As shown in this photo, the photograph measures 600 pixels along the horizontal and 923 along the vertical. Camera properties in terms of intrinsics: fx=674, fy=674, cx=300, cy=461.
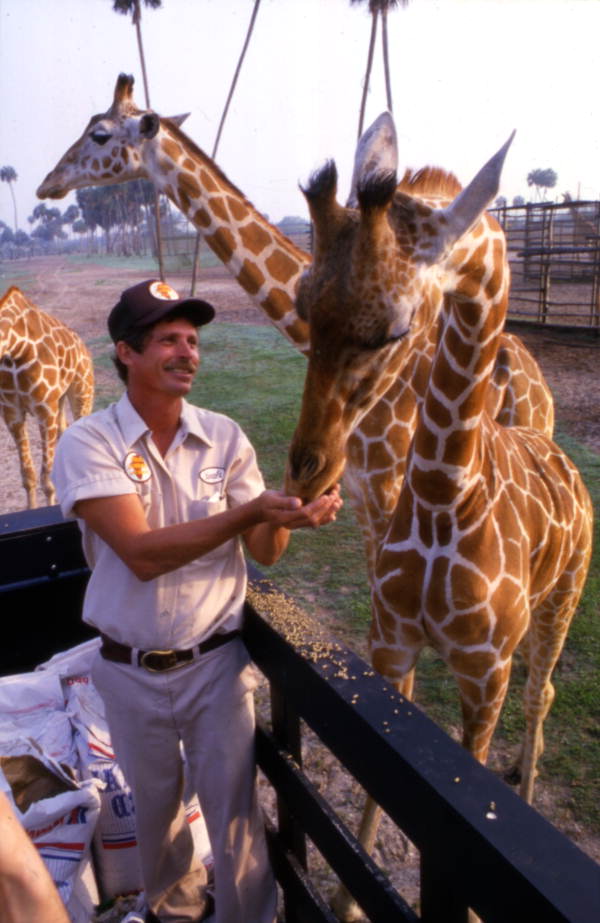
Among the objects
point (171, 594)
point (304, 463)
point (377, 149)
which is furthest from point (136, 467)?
point (377, 149)

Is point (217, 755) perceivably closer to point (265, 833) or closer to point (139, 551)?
point (265, 833)

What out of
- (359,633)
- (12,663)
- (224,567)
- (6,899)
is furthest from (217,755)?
(359,633)

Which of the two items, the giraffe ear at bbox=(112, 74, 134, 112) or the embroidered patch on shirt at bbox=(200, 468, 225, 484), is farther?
the giraffe ear at bbox=(112, 74, 134, 112)

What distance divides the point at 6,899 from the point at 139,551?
33.6 inches

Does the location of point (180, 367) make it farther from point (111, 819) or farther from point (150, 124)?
point (150, 124)

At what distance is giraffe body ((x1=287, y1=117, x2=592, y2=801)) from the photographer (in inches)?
62.6

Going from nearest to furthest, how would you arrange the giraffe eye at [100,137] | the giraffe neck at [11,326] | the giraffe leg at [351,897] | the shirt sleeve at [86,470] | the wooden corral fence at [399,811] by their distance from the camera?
1. the wooden corral fence at [399,811]
2. the shirt sleeve at [86,470]
3. the giraffe leg at [351,897]
4. the giraffe eye at [100,137]
5. the giraffe neck at [11,326]

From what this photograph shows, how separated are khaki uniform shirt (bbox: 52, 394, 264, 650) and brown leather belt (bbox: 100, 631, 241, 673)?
0.07ft

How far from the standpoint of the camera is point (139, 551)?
161cm

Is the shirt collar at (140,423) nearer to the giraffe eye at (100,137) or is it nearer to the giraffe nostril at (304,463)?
the giraffe nostril at (304,463)

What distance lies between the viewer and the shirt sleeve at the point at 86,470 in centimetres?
165

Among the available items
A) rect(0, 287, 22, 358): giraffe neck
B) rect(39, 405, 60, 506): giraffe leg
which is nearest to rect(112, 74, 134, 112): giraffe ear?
rect(0, 287, 22, 358): giraffe neck

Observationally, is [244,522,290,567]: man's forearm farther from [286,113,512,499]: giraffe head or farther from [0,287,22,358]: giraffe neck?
[0,287,22,358]: giraffe neck

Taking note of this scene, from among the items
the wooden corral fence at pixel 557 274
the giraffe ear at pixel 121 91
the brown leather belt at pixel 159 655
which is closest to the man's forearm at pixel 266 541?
the brown leather belt at pixel 159 655
